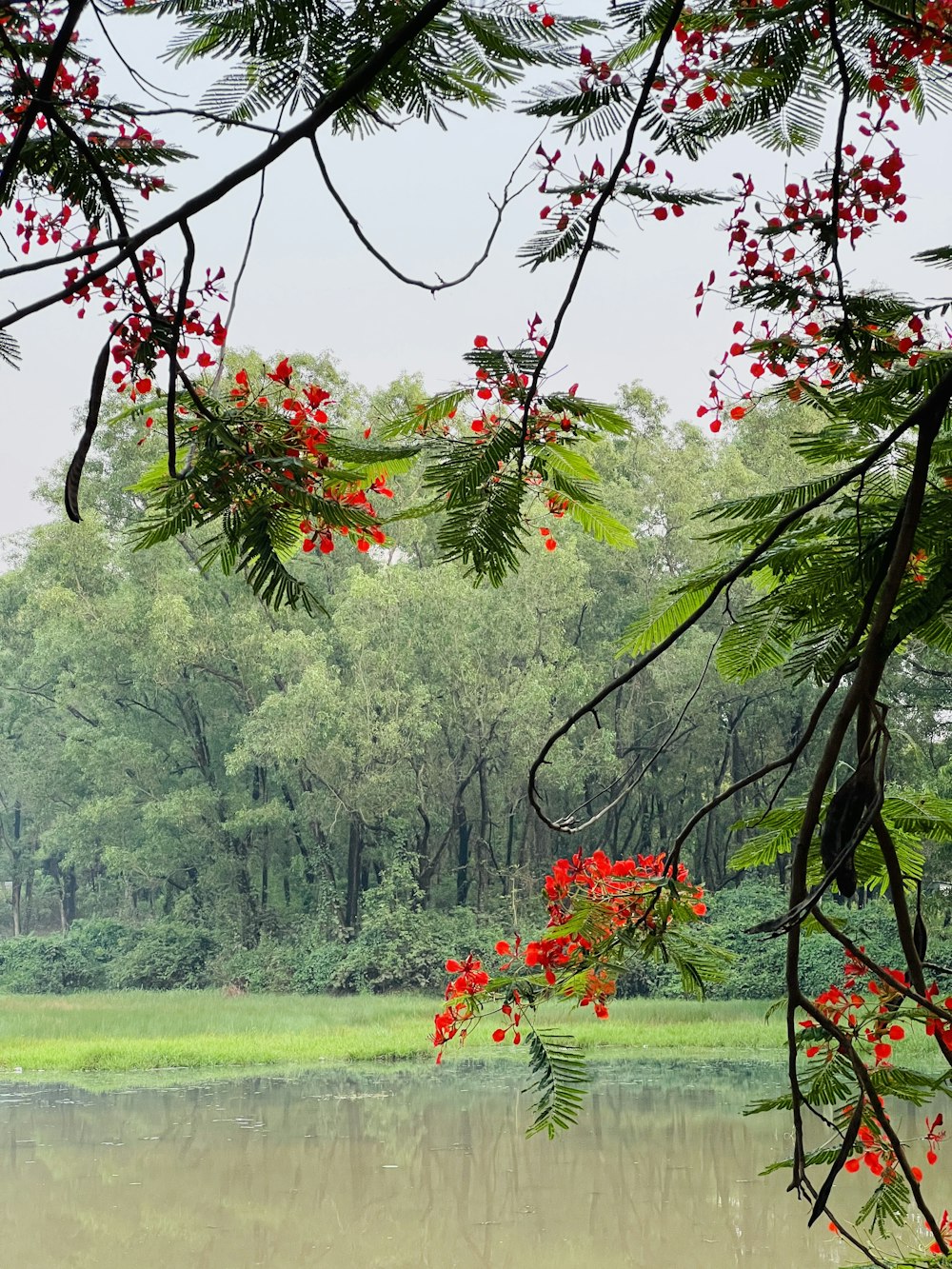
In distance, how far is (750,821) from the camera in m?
1.58

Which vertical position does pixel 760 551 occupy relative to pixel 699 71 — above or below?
below

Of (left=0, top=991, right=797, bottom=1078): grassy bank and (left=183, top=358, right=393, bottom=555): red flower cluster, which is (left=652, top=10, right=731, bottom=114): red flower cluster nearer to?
(left=183, top=358, right=393, bottom=555): red flower cluster

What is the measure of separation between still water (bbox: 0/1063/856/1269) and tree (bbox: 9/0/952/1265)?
4807 millimetres

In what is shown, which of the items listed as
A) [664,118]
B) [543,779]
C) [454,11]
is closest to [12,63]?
[454,11]

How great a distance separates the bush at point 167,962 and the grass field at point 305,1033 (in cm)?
222

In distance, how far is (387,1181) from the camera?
7.07 m

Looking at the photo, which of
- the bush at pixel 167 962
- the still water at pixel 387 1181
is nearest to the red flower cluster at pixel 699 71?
the still water at pixel 387 1181

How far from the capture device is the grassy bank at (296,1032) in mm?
10977

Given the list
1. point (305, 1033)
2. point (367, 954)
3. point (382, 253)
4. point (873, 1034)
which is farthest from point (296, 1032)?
point (382, 253)

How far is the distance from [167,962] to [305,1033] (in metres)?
5.54

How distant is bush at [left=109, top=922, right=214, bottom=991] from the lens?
665 inches

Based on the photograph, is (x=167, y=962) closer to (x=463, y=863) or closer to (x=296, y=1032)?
(x=463, y=863)

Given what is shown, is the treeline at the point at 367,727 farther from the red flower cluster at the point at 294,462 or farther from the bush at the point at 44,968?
the red flower cluster at the point at 294,462

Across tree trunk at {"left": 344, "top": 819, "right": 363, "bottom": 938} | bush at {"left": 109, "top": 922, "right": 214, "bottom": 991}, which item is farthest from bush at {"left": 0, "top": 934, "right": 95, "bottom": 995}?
tree trunk at {"left": 344, "top": 819, "right": 363, "bottom": 938}
